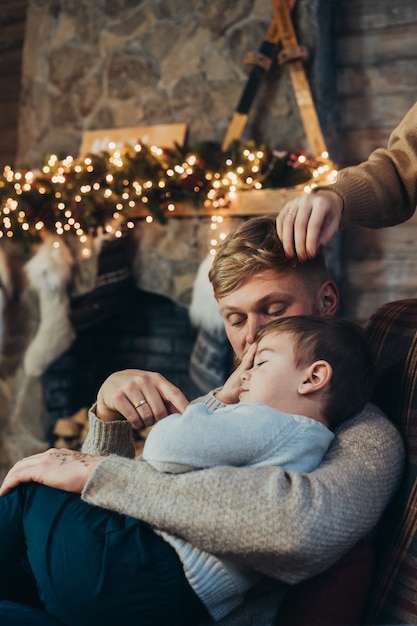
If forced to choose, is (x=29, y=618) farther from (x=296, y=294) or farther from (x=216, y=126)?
(x=216, y=126)

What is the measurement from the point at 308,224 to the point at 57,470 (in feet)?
1.75

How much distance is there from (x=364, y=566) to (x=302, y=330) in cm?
35

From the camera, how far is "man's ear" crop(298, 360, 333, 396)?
3.94 feet

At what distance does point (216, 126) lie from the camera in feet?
12.1

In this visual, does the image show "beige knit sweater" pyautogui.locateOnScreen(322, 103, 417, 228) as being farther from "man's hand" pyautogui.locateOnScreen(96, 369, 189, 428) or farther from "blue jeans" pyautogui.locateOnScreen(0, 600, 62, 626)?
"blue jeans" pyautogui.locateOnScreen(0, 600, 62, 626)

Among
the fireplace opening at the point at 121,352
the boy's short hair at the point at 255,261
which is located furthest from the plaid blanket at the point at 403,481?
the fireplace opening at the point at 121,352

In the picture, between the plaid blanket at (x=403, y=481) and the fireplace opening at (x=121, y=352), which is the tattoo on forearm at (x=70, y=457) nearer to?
the plaid blanket at (x=403, y=481)

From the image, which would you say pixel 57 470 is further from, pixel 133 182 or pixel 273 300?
pixel 133 182

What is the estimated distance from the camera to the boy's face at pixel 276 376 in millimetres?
1221

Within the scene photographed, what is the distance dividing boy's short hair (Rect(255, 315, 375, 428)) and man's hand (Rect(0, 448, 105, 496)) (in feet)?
1.12

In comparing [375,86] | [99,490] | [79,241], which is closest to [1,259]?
[79,241]

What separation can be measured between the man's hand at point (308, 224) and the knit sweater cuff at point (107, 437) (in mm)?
426

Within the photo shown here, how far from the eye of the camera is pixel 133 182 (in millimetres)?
3549

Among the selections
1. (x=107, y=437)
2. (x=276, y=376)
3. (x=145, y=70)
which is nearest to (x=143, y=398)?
(x=107, y=437)
